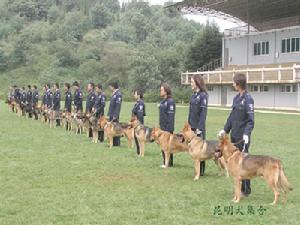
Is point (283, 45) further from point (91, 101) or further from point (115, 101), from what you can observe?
point (115, 101)

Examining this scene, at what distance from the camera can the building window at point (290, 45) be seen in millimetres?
51250

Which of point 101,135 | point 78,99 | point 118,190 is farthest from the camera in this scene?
point 78,99

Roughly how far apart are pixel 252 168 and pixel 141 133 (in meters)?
6.36

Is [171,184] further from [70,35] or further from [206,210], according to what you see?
[70,35]

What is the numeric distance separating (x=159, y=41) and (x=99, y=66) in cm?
1373

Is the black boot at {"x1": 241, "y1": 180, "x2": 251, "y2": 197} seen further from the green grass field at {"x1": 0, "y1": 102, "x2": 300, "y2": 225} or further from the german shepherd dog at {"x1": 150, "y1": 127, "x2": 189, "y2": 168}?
the german shepherd dog at {"x1": 150, "y1": 127, "x2": 189, "y2": 168}

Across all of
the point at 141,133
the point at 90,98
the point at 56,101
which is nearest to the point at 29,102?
the point at 56,101

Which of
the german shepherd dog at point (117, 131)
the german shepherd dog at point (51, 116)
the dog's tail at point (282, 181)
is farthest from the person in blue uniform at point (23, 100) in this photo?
the dog's tail at point (282, 181)

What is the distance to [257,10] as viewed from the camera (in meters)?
57.8

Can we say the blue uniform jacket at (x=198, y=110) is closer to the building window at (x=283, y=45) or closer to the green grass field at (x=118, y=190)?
the green grass field at (x=118, y=190)

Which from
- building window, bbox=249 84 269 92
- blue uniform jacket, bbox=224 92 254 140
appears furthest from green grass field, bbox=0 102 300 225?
building window, bbox=249 84 269 92

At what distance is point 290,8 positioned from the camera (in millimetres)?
56000

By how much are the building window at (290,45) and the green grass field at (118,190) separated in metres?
36.7

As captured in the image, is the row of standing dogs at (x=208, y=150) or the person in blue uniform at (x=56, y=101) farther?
the person in blue uniform at (x=56, y=101)
